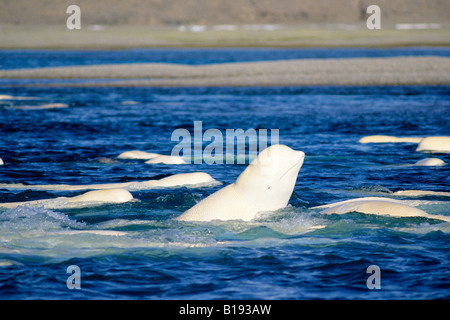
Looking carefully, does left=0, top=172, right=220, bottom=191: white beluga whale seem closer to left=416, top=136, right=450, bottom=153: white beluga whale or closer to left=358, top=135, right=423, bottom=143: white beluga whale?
left=416, top=136, right=450, bottom=153: white beluga whale

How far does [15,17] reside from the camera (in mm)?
190125

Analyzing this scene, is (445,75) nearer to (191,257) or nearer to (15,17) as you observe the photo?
(191,257)

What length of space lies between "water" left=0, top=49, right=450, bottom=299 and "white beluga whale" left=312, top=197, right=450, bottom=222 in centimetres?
24

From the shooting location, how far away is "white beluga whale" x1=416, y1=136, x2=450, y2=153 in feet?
74.6

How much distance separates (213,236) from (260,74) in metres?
45.7

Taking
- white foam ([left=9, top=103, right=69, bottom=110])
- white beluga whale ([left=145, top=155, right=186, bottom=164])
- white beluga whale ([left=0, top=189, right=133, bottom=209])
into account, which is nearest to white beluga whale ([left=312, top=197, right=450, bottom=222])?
white beluga whale ([left=0, top=189, right=133, bottom=209])

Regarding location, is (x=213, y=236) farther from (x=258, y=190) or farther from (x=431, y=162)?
(x=431, y=162)

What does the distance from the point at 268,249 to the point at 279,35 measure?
13377 centimetres

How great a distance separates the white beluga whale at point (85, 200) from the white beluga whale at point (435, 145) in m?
11.4

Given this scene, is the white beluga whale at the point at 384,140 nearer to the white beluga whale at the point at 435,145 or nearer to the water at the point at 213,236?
the water at the point at 213,236

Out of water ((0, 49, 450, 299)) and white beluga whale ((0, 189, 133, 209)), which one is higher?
white beluga whale ((0, 189, 133, 209))

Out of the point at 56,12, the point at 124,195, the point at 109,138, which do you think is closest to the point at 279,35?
the point at 56,12

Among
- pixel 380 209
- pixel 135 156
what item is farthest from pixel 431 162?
pixel 135 156

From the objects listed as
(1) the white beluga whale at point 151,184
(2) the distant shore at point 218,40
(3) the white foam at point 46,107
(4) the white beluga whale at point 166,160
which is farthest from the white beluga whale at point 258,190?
(2) the distant shore at point 218,40
